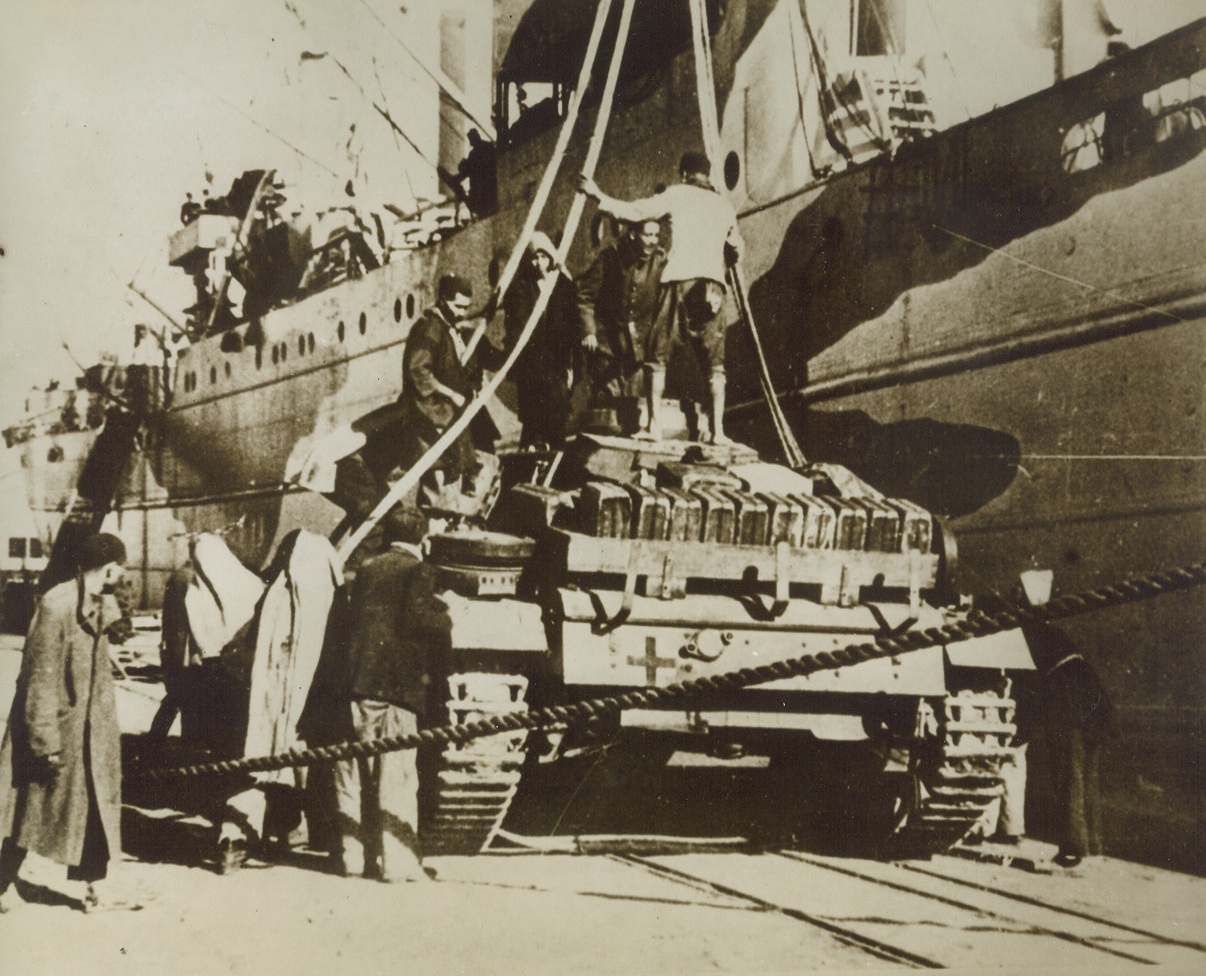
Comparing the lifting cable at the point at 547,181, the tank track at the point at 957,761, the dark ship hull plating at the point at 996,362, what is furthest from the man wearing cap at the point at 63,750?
the tank track at the point at 957,761

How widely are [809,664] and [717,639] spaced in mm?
1956

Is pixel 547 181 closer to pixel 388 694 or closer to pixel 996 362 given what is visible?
pixel 996 362

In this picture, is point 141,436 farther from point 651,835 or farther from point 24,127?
point 651,835

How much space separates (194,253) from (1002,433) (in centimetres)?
525

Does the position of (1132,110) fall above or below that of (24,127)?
above

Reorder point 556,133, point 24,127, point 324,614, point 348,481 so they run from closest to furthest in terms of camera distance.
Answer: point 24,127
point 324,614
point 348,481
point 556,133

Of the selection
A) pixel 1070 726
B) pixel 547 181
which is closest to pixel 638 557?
pixel 1070 726

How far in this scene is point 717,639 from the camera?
19.9ft

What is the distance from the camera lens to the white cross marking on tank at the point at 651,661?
5934 millimetres

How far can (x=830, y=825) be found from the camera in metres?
7.18

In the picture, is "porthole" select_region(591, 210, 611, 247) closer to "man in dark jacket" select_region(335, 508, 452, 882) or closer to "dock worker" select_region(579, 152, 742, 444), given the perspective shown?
"dock worker" select_region(579, 152, 742, 444)

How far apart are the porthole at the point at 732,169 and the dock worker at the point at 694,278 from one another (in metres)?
2.82

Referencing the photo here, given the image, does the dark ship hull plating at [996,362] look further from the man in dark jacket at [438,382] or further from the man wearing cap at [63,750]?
the man wearing cap at [63,750]

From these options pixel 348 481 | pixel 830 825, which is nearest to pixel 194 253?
pixel 348 481
